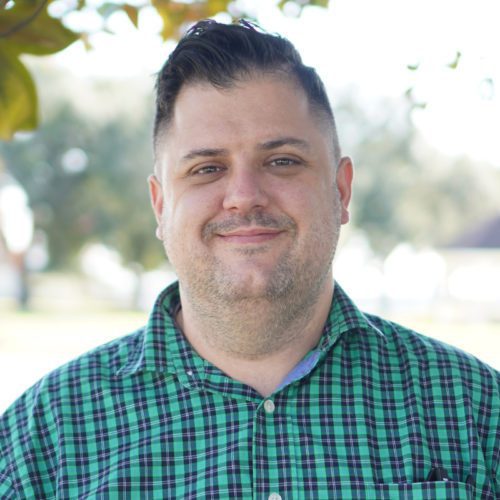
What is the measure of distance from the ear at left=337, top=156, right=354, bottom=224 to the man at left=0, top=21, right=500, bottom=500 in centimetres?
6

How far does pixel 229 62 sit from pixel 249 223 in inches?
16.0

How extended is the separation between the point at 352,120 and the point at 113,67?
29.0ft

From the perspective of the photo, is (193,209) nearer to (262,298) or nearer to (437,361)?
(262,298)

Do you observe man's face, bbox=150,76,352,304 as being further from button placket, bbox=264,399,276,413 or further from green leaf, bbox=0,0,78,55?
green leaf, bbox=0,0,78,55

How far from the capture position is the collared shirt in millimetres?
1765

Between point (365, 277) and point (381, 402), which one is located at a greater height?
point (365, 277)

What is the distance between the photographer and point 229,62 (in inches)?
77.2

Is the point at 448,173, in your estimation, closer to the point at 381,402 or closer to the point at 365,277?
the point at 365,277

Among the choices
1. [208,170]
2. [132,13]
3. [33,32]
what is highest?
[132,13]

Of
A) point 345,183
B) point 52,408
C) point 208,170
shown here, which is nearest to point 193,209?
point 208,170

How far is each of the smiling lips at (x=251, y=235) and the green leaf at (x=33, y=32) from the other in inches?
22.5

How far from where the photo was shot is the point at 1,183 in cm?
2970

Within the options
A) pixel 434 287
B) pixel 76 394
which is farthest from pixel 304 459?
pixel 434 287

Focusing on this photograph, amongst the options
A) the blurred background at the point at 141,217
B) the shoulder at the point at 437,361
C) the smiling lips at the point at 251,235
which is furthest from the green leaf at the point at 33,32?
the blurred background at the point at 141,217
